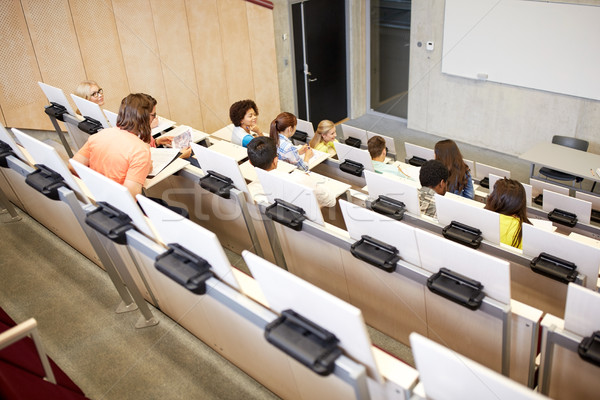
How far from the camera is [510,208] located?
331 cm

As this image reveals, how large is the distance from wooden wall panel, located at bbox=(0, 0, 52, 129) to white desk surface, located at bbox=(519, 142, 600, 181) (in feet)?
19.1

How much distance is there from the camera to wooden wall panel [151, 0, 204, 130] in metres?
6.53

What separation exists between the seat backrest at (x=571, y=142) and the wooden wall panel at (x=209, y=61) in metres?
4.63

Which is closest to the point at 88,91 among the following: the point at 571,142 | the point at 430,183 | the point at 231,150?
the point at 231,150

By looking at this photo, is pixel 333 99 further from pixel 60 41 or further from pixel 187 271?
pixel 187 271

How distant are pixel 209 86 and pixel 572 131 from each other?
5084mm

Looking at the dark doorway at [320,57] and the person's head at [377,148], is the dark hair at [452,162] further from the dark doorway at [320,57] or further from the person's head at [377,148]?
the dark doorway at [320,57]

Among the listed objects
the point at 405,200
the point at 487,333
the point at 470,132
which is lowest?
the point at 470,132

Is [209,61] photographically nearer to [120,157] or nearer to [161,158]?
[161,158]

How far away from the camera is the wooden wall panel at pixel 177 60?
653 centimetres

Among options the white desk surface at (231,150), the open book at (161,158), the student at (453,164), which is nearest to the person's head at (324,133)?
the white desk surface at (231,150)

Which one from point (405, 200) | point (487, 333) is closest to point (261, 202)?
point (405, 200)

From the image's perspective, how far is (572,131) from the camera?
6.93m

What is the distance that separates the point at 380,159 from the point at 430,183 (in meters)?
1.22
